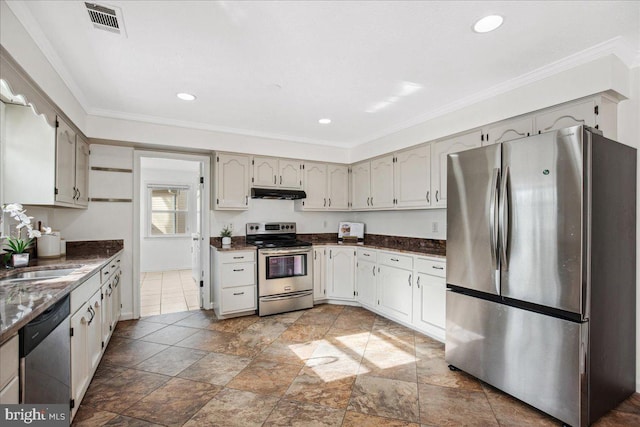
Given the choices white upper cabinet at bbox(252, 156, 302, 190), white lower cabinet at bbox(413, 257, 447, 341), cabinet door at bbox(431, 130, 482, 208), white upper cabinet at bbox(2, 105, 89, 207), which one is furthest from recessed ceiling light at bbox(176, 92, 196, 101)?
white lower cabinet at bbox(413, 257, 447, 341)

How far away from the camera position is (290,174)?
458 cm

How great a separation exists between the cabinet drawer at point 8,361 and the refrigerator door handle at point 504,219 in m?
2.65

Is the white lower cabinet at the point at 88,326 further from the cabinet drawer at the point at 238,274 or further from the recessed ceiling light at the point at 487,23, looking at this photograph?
the recessed ceiling light at the point at 487,23

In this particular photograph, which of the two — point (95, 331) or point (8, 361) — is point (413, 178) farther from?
point (8, 361)

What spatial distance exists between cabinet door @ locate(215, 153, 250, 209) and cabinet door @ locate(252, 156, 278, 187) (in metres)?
0.12

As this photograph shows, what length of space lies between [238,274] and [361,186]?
2.20 metres

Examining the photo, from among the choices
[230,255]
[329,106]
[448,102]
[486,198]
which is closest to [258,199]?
[230,255]

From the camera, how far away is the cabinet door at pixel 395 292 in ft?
11.7

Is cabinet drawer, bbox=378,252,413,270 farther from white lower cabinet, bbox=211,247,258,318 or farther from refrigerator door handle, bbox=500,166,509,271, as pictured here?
white lower cabinet, bbox=211,247,258,318

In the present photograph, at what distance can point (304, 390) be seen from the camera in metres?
2.34

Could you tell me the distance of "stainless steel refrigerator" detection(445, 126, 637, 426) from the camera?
187cm

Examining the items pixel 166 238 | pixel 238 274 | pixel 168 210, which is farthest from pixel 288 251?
pixel 168 210

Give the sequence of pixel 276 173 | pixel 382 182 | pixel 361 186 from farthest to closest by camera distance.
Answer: pixel 361 186 < pixel 276 173 < pixel 382 182

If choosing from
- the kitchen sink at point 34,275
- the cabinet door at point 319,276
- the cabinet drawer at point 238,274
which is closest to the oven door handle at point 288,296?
the cabinet door at point 319,276
